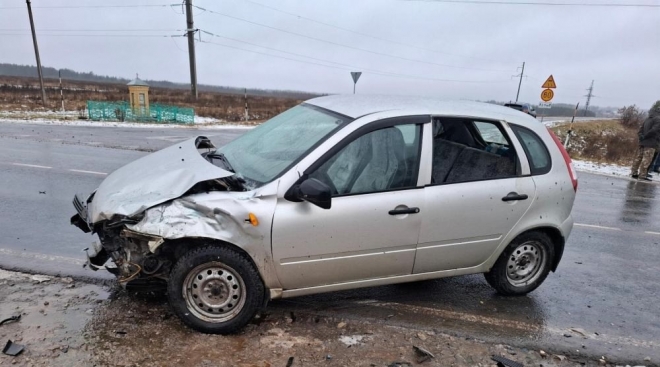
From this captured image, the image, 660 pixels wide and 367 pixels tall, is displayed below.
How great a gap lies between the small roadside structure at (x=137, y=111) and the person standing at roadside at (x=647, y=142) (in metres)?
19.4

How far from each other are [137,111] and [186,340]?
68.9 ft

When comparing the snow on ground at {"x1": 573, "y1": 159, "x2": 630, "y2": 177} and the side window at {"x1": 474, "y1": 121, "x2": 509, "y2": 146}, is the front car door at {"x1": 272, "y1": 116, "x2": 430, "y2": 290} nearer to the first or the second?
the side window at {"x1": 474, "y1": 121, "x2": 509, "y2": 146}

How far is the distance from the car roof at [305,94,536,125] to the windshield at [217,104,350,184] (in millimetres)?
142

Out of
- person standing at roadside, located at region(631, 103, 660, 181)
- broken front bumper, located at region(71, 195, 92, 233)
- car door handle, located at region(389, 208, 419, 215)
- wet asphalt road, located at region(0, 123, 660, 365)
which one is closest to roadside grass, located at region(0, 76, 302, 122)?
wet asphalt road, located at region(0, 123, 660, 365)

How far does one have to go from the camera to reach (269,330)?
3.13 metres

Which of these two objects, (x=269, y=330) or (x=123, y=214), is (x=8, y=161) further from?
(x=269, y=330)

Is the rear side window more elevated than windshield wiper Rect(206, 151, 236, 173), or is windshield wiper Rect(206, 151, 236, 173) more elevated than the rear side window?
the rear side window

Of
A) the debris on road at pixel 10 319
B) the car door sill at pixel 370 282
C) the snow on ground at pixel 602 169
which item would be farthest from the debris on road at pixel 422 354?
the snow on ground at pixel 602 169

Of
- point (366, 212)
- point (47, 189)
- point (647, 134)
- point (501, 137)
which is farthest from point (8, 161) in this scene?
Result: point (647, 134)

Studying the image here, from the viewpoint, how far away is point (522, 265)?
3846 millimetres

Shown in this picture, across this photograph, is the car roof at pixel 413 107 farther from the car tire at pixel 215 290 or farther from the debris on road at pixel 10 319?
the debris on road at pixel 10 319

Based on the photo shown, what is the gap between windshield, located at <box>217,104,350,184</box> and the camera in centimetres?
318

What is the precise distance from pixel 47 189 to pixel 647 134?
14.0 meters

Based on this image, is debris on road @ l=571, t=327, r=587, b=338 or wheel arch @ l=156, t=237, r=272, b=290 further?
debris on road @ l=571, t=327, r=587, b=338
